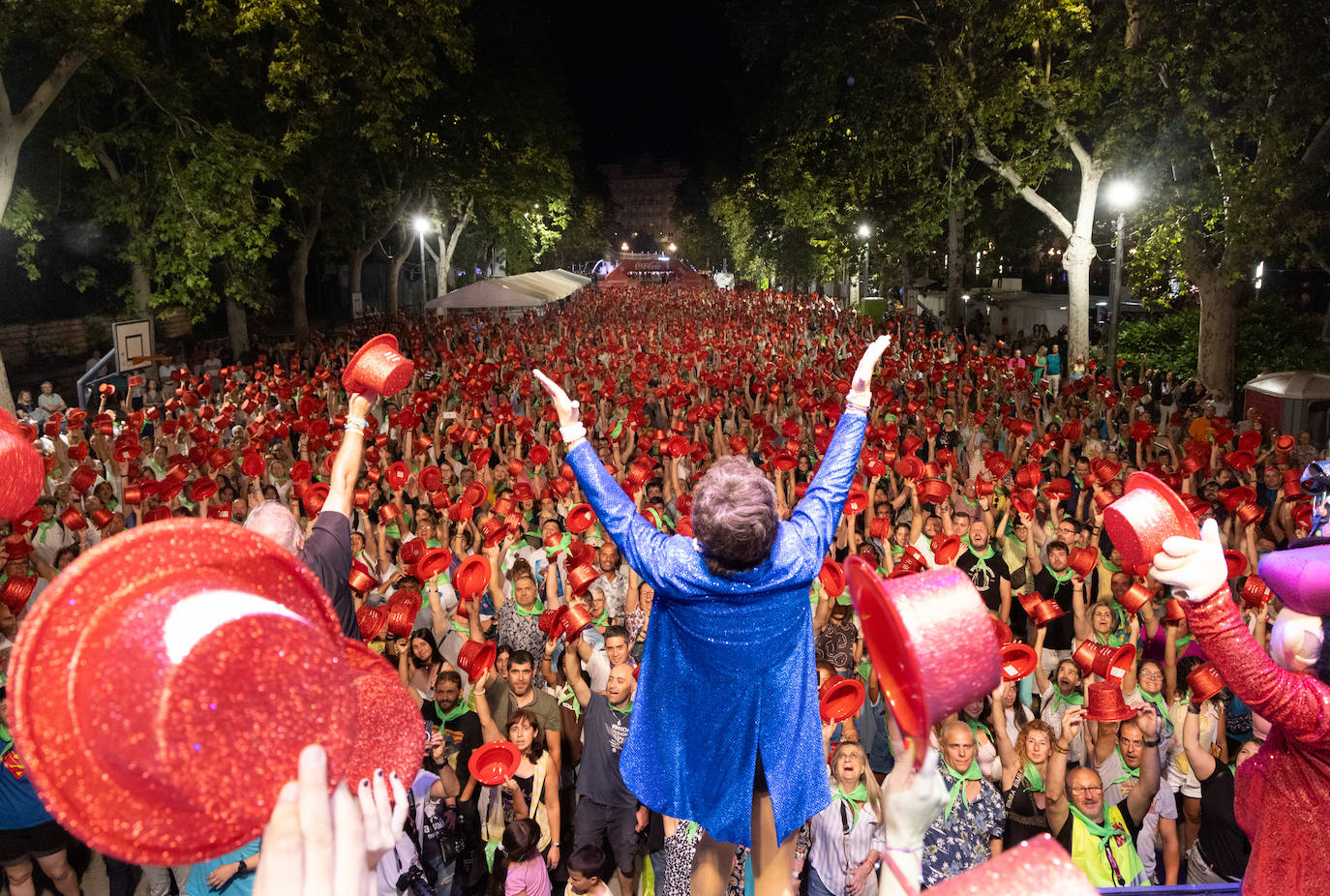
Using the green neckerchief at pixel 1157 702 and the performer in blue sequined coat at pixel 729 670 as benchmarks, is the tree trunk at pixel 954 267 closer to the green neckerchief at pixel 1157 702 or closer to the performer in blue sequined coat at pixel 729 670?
the green neckerchief at pixel 1157 702

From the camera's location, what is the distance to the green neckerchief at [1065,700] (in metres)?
5.66

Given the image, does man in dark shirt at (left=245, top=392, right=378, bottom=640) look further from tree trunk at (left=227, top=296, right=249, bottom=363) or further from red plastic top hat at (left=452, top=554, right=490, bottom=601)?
tree trunk at (left=227, top=296, right=249, bottom=363)

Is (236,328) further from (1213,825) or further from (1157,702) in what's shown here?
(1213,825)

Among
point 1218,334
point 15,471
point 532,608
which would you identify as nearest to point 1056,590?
point 532,608

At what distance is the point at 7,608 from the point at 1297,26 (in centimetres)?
1624

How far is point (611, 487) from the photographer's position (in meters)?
2.49

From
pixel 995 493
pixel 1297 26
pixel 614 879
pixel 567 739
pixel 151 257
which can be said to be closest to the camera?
pixel 614 879

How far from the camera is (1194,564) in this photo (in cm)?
191

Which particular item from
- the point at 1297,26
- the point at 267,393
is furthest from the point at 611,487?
the point at 1297,26

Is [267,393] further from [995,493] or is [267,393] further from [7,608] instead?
[995,493]

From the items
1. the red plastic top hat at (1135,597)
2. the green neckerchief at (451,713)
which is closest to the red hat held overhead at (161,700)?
the green neckerchief at (451,713)

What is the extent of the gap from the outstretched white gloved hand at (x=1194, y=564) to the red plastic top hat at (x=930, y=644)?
0.54 meters

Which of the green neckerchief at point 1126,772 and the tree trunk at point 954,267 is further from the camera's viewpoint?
the tree trunk at point 954,267

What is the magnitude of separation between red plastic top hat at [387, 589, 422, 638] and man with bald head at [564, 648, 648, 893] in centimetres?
127
